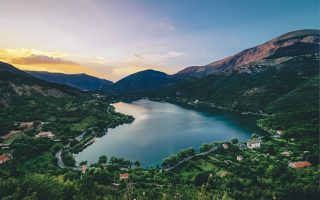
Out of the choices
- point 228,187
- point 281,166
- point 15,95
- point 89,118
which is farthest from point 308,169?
point 15,95

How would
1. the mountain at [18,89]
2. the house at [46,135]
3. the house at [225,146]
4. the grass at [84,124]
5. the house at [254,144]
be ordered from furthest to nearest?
the mountain at [18,89] → the grass at [84,124] → the house at [46,135] → the house at [254,144] → the house at [225,146]

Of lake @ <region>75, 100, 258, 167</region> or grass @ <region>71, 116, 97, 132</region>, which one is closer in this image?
lake @ <region>75, 100, 258, 167</region>

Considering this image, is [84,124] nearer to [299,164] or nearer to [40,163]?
[40,163]

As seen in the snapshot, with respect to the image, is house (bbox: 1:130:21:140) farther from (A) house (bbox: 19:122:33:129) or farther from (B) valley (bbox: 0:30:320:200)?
(A) house (bbox: 19:122:33:129)

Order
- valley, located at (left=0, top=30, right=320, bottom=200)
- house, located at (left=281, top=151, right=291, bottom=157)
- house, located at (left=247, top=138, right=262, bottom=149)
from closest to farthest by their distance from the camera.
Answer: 1. valley, located at (left=0, top=30, right=320, bottom=200)
2. house, located at (left=281, top=151, right=291, bottom=157)
3. house, located at (left=247, top=138, right=262, bottom=149)

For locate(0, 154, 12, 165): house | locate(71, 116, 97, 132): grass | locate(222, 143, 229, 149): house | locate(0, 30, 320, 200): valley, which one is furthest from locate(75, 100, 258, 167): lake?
locate(0, 154, 12, 165): house

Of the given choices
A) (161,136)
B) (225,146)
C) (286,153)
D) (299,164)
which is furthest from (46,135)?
(299,164)

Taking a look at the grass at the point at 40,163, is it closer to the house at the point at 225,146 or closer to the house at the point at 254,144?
the house at the point at 225,146

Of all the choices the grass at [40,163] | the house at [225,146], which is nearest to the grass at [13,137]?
the grass at [40,163]
